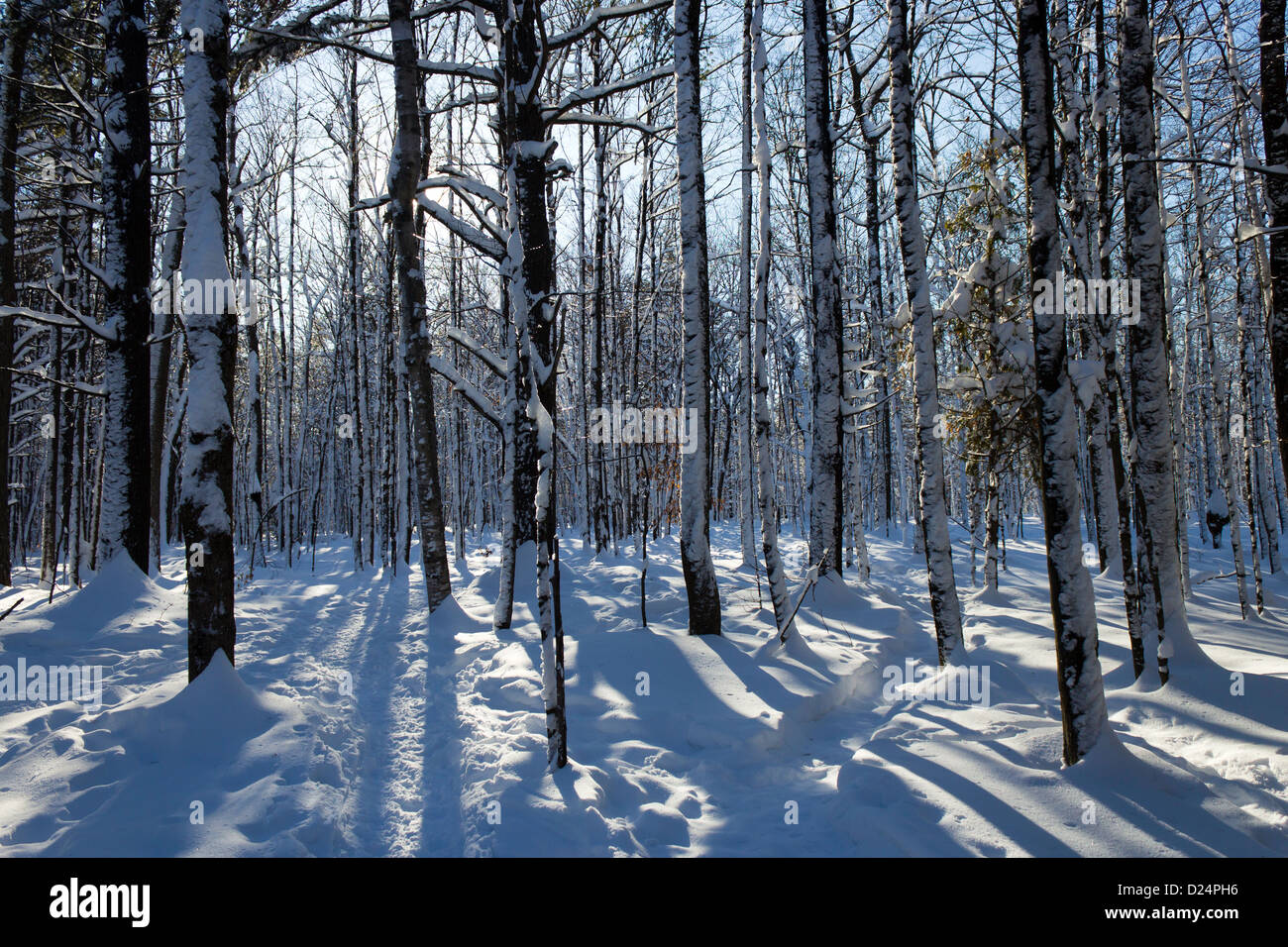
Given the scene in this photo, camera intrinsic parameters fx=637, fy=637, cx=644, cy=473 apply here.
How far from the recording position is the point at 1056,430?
3.93 m

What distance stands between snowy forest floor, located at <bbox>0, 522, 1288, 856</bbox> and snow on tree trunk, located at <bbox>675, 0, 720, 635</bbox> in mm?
674

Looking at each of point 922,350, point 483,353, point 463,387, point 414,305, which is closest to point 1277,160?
point 922,350

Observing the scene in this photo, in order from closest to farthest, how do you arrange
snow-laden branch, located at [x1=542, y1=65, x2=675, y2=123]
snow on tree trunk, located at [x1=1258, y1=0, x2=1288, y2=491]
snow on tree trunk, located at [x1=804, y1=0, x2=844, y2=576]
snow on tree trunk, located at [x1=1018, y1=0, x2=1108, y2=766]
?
snow on tree trunk, located at [x1=1018, y1=0, x2=1108, y2=766], snow on tree trunk, located at [x1=1258, y1=0, x2=1288, y2=491], snow-laden branch, located at [x1=542, y1=65, x2=675, y2=123], snow on tree trunk, located at [x1=804, y1=0, x2=844, y2=576]

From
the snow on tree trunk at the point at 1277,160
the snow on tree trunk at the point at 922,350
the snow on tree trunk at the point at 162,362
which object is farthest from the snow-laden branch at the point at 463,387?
the snow on tree trunk at the point at 1277,160

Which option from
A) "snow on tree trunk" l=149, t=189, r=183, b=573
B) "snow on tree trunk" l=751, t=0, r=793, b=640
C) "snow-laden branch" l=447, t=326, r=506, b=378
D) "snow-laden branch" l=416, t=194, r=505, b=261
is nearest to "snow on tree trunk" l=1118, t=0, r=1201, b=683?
"snow on tree trunk" l=751, t=0, r=793, b=640

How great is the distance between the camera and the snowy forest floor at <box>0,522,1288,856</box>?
3445 millimetres

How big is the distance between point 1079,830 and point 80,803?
5.46 metres

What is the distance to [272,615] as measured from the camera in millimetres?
10133

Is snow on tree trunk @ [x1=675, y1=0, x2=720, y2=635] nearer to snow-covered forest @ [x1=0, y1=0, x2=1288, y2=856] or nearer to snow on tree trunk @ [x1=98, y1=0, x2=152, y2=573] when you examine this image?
snow-covered forest @ [x1=0, y1=0, x2=1288, y2=856]

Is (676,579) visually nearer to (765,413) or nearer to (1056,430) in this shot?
(765,413)

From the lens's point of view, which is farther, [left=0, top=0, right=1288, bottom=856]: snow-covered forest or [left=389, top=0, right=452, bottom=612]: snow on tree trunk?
[left=389, top=0, right=452, bottom=612]: snow on tree trunk

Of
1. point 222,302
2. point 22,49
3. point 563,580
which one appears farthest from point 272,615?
point 22,49

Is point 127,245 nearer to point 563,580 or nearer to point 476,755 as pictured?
point 563,580

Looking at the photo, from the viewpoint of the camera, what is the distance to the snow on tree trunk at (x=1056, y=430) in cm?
391
